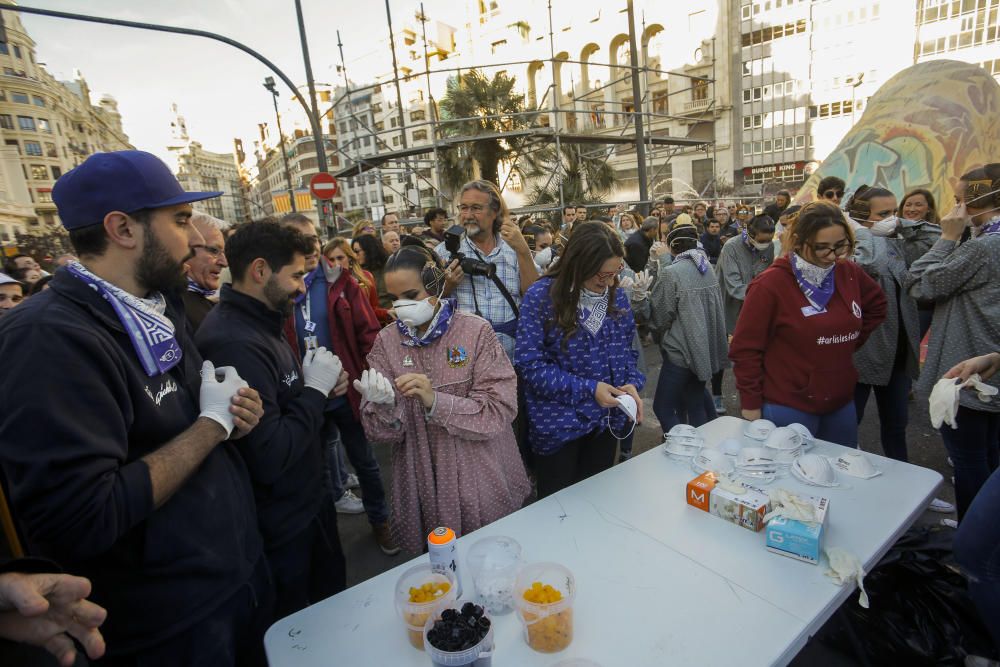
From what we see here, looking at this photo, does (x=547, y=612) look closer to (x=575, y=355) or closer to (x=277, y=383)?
(x=277, y=383)

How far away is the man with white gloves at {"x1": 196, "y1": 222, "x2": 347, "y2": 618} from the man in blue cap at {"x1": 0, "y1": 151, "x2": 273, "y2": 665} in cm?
12

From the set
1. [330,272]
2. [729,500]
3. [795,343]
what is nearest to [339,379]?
[330,272]

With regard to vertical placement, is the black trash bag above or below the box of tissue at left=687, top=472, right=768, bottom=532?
below

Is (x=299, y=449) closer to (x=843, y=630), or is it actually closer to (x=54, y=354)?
(x=54, y=354)

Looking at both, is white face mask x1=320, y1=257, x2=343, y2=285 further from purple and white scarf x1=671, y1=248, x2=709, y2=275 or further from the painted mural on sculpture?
the painted mural on sculpture

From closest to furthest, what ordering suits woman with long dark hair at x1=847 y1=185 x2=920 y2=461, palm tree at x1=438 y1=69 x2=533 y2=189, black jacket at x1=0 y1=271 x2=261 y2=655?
black jacket at x1=0 y1=271 x2=261 y2=655 → woman with long dark hair at x1=847 y1=185 x2=920 y2=461 → palm tree at x1=438 y1=69 x2=533 y2=189

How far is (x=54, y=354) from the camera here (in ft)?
3.59

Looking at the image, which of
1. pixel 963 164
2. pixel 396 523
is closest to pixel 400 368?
pixel 396 523

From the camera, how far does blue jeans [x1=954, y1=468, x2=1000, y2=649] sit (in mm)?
1626

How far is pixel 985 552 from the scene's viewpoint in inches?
64.8

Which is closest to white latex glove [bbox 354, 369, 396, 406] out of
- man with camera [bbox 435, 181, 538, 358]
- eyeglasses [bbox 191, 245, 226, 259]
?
man with camera [bbox 435, 181, 538, 358]

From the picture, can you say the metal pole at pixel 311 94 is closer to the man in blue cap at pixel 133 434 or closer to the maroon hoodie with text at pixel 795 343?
the man in blue cap at pixel 133 434

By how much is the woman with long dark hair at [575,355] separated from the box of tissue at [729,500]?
0.48 metres

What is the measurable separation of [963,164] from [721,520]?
10.9 metres
